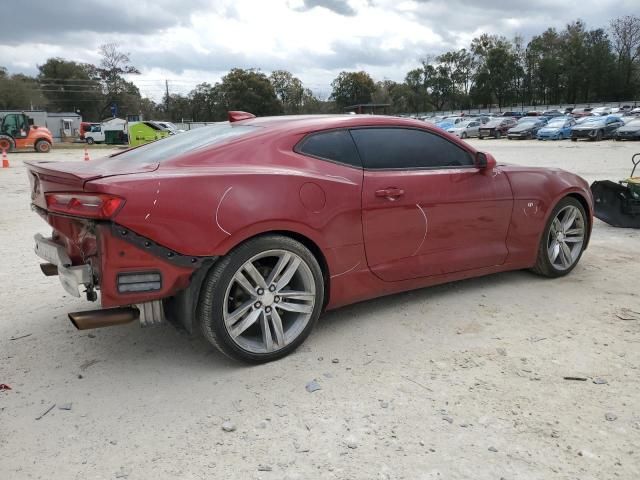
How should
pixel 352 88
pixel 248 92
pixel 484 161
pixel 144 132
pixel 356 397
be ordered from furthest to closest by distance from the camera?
pixel 352 88 → pixel 248 92 → pixel 144 132 → pixel 484 161 → pixel 356 397

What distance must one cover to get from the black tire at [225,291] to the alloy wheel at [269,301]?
28mm

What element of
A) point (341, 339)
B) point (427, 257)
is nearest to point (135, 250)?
point (341, 339)

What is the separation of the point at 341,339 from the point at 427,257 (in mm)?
904

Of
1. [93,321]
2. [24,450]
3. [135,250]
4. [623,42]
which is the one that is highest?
[623,42]

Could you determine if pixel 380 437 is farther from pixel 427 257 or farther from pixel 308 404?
pixel 427 257

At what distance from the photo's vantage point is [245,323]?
3.17 metres

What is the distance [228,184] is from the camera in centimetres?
305

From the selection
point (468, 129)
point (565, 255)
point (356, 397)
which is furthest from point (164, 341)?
point (468, 129)

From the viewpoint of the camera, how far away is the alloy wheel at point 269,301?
3.16m

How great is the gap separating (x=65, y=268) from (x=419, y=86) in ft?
342

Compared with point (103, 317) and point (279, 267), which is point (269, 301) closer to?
point (279, 267)

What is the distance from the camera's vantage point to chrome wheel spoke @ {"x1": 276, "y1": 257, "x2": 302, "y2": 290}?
3.27m

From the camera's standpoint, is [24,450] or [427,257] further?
[427,257]

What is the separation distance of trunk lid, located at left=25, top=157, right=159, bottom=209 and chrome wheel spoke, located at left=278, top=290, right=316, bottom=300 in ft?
3.44
